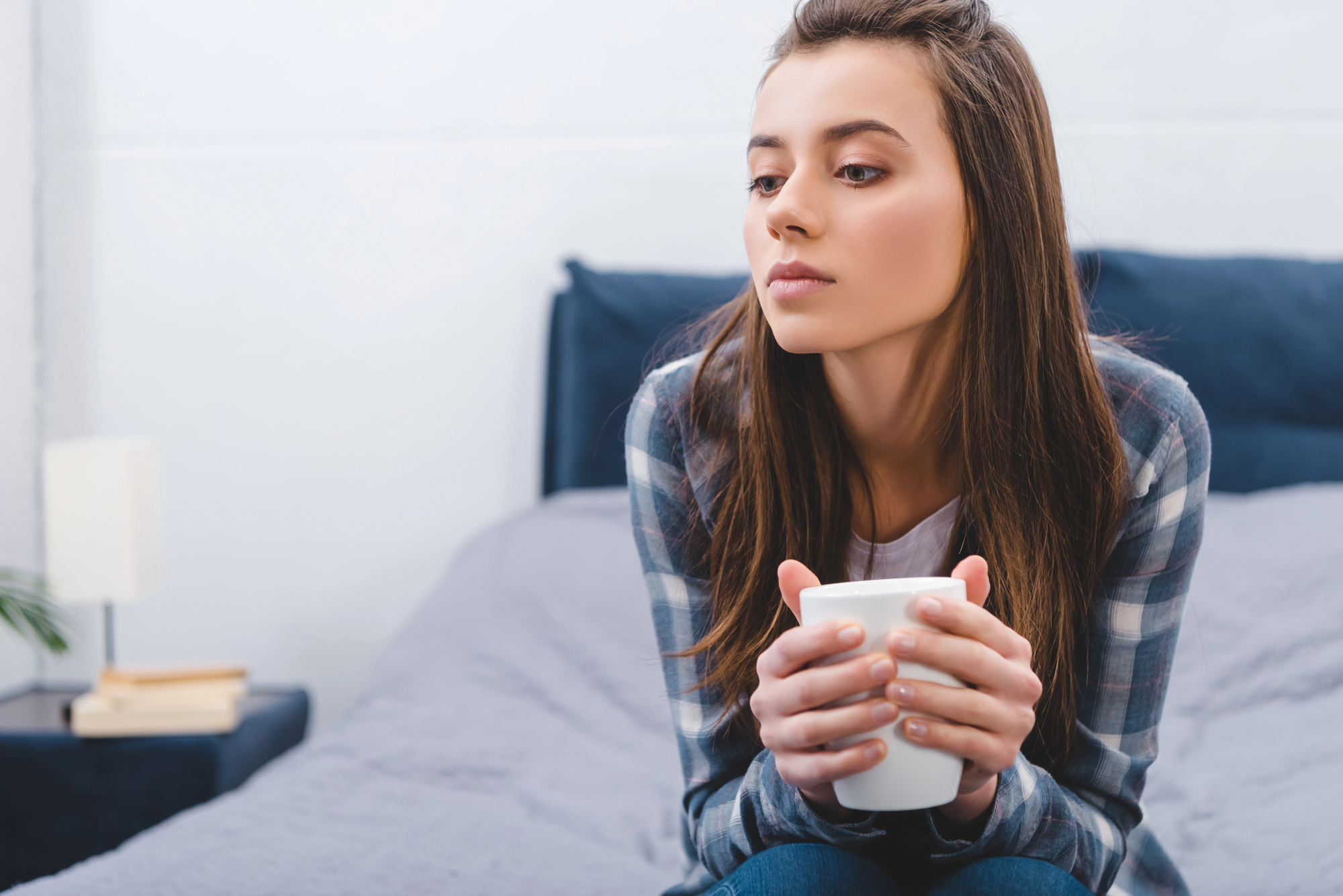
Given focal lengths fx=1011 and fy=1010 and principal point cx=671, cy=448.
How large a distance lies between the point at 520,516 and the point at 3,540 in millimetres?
1139

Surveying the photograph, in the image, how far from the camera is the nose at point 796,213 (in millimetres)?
672

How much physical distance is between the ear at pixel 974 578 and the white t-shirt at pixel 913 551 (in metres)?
0.23

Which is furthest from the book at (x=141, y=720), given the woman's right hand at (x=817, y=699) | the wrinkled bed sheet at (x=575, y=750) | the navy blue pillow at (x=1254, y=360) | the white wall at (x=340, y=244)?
the navy blue pillow at (x=1254, y=360)

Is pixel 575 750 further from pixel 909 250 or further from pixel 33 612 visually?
pixel 33 612

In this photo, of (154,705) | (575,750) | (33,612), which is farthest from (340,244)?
(575,750)

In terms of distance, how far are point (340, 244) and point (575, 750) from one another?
4.37 ft

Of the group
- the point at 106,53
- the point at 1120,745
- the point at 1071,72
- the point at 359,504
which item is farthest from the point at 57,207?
the point at 1120,745

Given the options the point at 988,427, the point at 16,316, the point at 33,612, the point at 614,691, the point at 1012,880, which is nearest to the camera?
the point at 1012,880

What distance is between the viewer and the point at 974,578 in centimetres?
58

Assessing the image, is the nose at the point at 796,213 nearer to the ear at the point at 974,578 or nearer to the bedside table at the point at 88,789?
the ear at the point at 974,578

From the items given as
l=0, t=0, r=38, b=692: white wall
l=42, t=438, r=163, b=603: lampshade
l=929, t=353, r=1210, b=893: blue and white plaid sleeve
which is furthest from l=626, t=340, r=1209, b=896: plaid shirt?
l=0, t=0, r=38, b=692: white wall

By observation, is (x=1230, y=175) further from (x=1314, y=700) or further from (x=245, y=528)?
(x=245, y=528)

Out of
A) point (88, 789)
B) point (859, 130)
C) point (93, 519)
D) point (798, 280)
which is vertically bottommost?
point (88, 789)

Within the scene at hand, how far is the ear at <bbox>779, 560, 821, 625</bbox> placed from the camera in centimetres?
58
